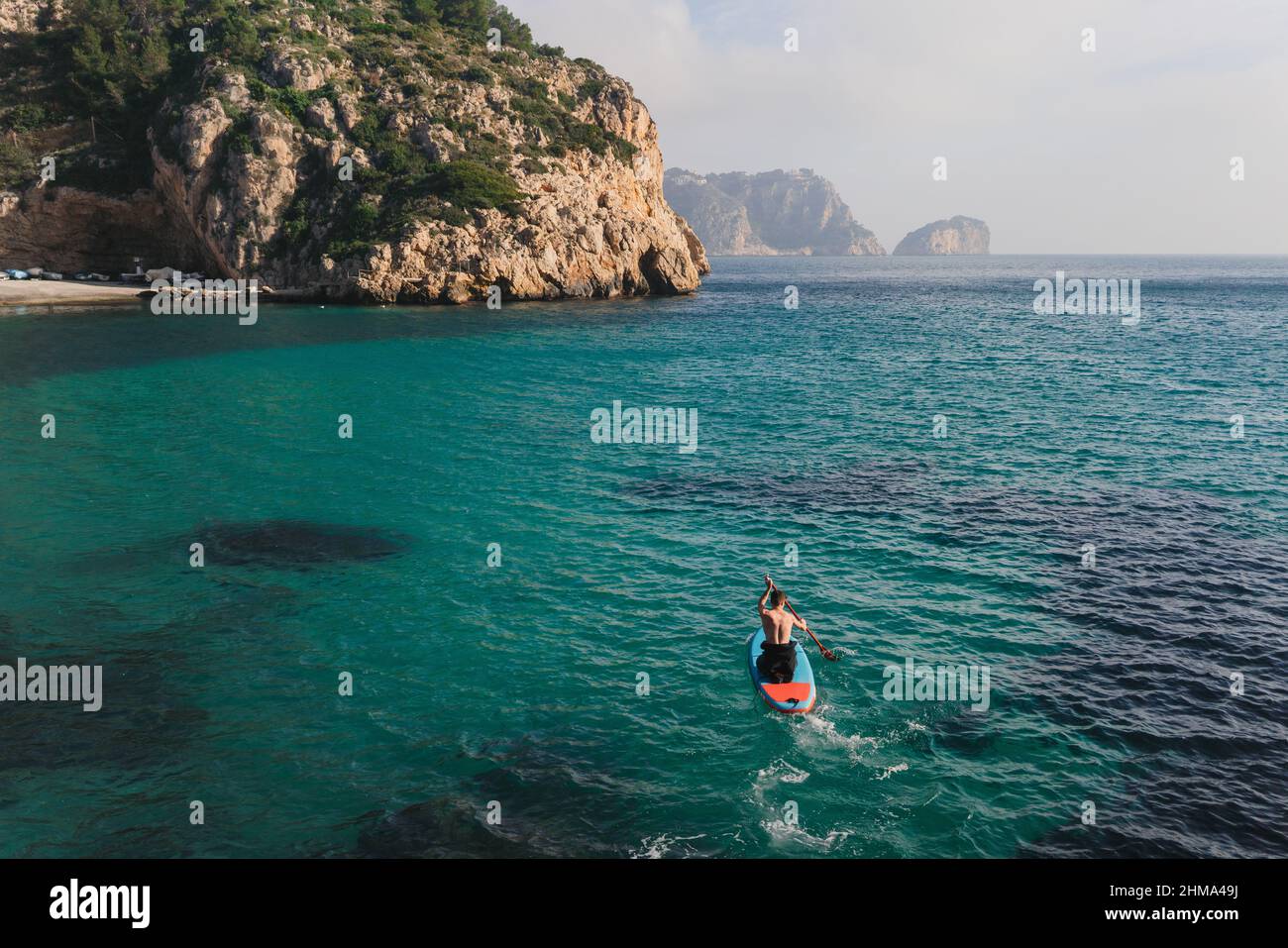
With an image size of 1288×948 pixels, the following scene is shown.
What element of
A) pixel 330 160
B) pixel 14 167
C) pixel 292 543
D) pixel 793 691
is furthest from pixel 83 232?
pixel 793 691

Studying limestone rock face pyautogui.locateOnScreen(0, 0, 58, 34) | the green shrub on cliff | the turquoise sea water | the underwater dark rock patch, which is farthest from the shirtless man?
limestone rock face pyautogui.locateOnScreen(0, 0, 58, 34)

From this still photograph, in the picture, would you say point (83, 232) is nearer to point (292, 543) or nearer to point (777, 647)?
point (292, 543)

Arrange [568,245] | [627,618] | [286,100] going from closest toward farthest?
[627,618], [286,100], [568,245]

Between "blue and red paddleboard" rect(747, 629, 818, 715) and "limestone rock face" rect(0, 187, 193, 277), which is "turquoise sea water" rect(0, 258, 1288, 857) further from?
"limestone rock face" rect(0, 187, 193, 277)

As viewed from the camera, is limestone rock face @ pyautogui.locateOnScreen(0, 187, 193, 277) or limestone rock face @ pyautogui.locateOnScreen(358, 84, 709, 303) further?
limestone rock face @ pyautogui.locateOnScreen(0, 187, 193, 277)

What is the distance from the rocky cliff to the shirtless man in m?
73.4

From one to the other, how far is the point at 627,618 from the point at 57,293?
81.0 metres

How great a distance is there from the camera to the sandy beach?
74312 millimetres

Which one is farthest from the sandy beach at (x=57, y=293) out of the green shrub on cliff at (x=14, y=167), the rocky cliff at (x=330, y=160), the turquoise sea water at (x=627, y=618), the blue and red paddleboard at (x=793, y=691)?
the blue and red paddleboard at (x=793, y=691)

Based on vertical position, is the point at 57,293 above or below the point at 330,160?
below

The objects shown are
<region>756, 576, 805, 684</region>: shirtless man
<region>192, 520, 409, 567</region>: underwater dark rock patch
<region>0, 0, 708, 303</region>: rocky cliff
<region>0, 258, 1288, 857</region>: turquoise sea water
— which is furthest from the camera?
<region>0, 0, 708, 303</region>: rocky cliff

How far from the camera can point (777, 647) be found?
57.7ft

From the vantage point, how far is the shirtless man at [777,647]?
17281 mm

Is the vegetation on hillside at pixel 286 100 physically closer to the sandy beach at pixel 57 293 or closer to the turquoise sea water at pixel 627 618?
the sandy beach at pixel 57 293
